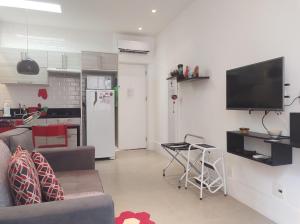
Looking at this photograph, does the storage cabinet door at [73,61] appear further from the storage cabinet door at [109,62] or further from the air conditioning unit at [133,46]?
the air conditioning unit at [133,46]

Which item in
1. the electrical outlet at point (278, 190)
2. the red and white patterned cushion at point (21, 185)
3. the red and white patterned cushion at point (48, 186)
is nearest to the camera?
the red and white patterned cushion at point (21, 185)

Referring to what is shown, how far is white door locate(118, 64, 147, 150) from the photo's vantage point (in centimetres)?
571

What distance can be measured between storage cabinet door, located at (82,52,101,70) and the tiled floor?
2172 mm

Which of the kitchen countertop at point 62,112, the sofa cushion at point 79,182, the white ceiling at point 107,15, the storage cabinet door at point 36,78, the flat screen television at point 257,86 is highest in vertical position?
the white ceiling at point 107,15

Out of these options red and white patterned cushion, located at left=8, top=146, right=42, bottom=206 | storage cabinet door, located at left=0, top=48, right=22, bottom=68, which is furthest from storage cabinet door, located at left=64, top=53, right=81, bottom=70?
red and white patterned cushion, located at left=8, top=146, right=42, bottom=206

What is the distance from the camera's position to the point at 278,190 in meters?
2.25

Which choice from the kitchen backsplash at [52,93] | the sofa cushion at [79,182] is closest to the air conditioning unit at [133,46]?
the kitchen backsplash at [52,93]

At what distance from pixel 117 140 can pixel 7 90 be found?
2.68 meters

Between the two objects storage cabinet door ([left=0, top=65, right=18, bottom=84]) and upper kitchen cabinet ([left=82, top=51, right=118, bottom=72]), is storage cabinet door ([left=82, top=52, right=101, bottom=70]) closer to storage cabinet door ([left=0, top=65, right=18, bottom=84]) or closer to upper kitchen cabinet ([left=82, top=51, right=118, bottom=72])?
upper kitchen cabinet ([left=82, top=51, right=118, bottom=72])

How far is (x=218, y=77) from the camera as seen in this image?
10.5ft

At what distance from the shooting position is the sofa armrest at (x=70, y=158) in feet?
8.09

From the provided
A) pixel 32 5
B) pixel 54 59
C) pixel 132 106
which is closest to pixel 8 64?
pixel 54 59

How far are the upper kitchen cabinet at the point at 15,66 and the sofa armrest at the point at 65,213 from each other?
13.5ft

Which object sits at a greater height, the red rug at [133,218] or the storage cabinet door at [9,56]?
the storage cabinet door at [9,56]
